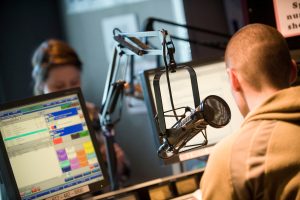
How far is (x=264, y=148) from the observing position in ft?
3.48

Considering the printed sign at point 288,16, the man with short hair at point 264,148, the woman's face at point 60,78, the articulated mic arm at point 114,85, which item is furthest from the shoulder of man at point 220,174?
the woman's face at point 60,78

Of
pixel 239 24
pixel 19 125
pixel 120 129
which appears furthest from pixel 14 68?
pixel 19 125

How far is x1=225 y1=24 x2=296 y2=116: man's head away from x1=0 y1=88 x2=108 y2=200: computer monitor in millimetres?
532

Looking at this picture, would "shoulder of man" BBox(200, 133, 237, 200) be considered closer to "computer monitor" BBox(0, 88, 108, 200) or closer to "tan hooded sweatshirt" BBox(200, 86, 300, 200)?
"tan hooded sweatshirt" BBox(200, 86, 300, 200)

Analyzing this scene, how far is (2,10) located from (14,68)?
1.30ft

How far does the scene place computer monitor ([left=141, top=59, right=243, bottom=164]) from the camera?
1573 millimetres

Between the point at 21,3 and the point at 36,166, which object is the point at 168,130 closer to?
the point at 36,166

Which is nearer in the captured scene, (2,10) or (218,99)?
(218,99)

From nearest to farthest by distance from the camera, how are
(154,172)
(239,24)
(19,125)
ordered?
(19,125) < (239,24) < (154,172)

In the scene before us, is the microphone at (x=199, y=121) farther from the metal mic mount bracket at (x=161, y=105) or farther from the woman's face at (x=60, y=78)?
the woman's face at (x=60, y=78)

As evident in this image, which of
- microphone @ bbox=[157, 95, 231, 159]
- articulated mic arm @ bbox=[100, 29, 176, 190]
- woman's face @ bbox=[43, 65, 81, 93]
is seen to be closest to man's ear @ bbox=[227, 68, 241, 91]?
microphone @ bbox=[157, 95, 231, 159]

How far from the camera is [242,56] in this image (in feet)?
3.97

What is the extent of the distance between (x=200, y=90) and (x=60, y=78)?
817 mm

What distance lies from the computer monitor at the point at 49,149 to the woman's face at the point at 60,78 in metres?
0.73
